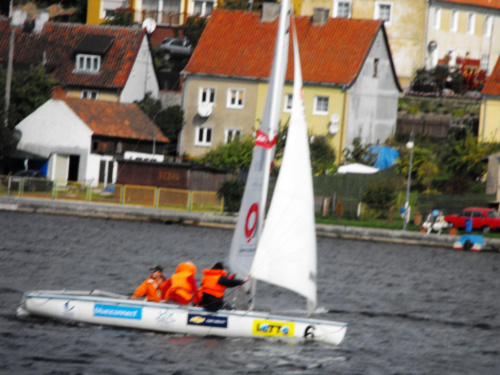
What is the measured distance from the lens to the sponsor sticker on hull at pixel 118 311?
63.8ft

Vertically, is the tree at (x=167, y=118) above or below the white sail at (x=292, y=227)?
above

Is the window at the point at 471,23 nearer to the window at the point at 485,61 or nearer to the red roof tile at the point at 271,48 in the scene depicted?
the window at the point at 485,61

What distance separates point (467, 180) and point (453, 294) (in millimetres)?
25077

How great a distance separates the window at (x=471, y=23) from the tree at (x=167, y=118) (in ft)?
87.1

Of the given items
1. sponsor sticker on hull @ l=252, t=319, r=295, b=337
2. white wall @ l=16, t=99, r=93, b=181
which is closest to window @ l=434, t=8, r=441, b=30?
white wall @ l=16, t=99, r=93, b=181

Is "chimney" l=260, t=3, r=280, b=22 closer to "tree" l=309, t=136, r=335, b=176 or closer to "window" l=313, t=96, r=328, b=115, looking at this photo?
"window" l=313, t=96, r=328, b=115

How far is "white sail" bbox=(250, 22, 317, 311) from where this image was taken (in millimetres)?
17734

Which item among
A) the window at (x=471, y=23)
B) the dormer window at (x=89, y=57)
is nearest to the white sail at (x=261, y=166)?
the dormer window at (x=89, y=57)

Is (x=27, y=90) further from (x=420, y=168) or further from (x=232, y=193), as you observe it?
(x=420, y=168)

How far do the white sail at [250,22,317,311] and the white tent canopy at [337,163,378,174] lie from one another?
36960mm

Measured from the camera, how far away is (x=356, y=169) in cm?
5541

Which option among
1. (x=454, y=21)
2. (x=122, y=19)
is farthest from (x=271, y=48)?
(x=454, y=21)

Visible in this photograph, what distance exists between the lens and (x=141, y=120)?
62562 millimetres

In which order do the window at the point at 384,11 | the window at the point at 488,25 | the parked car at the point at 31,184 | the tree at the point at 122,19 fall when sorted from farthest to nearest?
the window at the point at 488,25 → the tree at the point at 122,19 → the window at the point at 384,11 → the parked car at the point at 31,184
